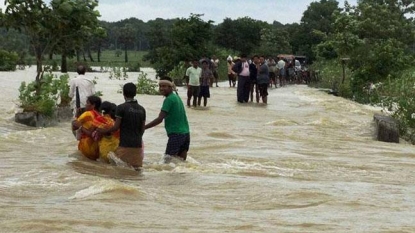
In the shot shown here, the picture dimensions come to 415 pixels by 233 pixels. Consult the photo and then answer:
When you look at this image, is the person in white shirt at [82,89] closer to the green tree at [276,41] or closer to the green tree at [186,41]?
the green tree at [186,41]

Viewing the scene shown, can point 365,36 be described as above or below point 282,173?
above

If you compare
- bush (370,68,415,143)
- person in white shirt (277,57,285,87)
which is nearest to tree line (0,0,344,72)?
person in white shirt (277,57,285,87)

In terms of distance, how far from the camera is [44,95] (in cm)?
1681

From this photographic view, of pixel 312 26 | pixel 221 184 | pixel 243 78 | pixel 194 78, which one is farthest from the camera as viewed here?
pixel 312 26

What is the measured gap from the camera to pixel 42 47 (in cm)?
1789

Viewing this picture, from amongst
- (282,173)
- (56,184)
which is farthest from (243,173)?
(56,184)

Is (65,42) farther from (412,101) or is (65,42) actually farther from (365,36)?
(365,36)

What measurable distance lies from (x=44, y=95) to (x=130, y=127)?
7298 mm

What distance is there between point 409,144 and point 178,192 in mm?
8146

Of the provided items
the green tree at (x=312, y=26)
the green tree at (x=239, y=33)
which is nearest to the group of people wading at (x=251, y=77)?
the green tree at (x=312, y=26)

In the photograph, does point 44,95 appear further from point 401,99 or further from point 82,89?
point 401,99

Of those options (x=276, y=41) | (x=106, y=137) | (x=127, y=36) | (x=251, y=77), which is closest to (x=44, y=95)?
(x=106, y=137)

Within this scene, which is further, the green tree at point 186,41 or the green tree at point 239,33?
the green tree at point 239,33

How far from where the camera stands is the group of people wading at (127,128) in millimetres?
9891
